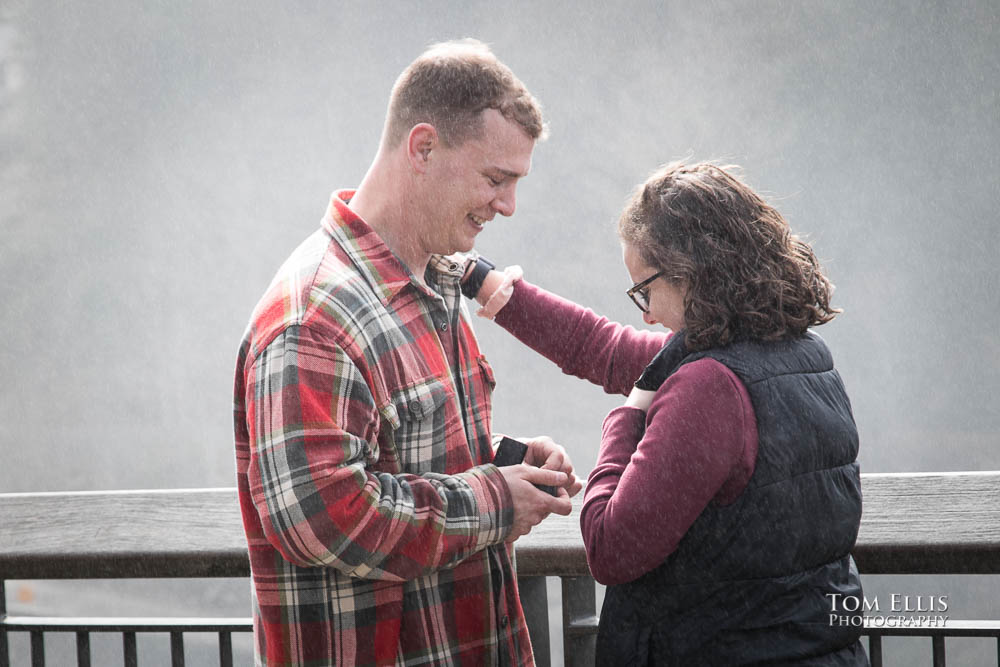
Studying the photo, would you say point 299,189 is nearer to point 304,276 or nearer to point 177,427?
point 177,427

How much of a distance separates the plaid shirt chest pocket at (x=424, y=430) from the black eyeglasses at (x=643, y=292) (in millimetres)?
313

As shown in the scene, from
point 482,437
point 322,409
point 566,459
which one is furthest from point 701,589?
point 322,409

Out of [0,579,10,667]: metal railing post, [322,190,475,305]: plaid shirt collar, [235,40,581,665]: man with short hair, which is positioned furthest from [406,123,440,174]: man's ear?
[0,579,10,667]: metal railing post

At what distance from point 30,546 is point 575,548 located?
82cm

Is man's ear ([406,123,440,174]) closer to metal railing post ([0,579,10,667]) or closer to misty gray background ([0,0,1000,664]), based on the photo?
metal railing post ([0,579,10,667])

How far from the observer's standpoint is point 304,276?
3.99 ft

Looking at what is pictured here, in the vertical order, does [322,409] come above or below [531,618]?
above

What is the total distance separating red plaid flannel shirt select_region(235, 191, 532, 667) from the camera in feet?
3.61

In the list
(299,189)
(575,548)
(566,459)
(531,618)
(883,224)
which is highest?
(299,189)

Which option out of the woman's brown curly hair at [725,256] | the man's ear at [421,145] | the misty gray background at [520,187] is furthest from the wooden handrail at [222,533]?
the misty gray background at [520,187]

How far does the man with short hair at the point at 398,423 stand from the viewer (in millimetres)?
1107

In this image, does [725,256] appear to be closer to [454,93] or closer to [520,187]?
[454,93]

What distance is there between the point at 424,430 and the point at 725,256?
1.64 feet

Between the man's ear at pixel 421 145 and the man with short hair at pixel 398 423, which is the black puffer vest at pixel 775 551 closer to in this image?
the man with short hair at pixel 398 423
